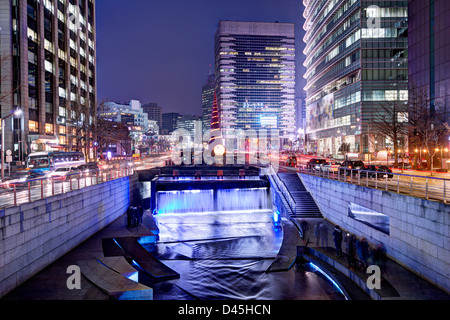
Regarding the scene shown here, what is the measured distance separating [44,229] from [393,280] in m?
16.1

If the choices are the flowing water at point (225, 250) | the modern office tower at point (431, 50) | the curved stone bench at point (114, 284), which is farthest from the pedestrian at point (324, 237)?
the modern office tower at point (431, 50)

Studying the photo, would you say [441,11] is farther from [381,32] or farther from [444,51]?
[381,32]

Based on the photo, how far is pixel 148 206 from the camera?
36000 mm

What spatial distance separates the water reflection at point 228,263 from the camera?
47.9 ft

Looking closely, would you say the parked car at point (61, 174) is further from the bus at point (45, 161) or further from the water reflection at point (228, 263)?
the water reflection at point (228, 263)

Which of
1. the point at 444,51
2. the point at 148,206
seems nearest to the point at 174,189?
the point at 148,206

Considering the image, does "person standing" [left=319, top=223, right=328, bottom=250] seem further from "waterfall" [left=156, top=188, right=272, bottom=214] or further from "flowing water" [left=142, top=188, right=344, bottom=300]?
"waterfall" [left=156, top=188, right=272, bottom=214]

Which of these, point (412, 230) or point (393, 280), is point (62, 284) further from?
point (412, 230)

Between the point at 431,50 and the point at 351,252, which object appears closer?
the point at 351,252

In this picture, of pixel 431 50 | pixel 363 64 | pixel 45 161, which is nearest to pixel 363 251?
pixel 45 161

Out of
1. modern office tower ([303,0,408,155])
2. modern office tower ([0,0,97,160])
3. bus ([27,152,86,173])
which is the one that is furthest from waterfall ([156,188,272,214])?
modern office tower ([303,0,408,155])

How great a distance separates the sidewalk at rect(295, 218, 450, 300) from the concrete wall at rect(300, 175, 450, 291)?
45 centimetres

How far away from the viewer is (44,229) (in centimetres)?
1502

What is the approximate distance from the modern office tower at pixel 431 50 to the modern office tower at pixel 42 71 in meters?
54.3
